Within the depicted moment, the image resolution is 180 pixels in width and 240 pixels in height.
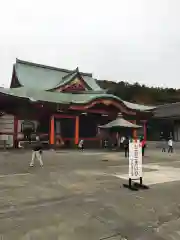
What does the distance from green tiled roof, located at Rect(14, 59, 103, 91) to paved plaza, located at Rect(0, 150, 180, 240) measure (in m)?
20.8

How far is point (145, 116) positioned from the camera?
27734 millimetres

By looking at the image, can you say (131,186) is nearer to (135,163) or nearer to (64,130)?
(135,163)

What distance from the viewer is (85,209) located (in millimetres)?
5641

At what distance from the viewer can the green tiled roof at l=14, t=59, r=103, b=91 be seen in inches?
1166

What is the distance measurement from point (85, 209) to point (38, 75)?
1083 inches

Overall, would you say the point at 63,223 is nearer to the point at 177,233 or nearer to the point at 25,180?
the point at 177,233

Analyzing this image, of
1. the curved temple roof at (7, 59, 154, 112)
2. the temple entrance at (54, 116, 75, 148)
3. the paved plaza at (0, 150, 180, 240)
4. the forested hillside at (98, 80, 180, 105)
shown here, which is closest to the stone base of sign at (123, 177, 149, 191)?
the paved plaza at (0, 150, 180, 240)

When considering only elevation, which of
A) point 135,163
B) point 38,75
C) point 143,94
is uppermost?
point 143,94

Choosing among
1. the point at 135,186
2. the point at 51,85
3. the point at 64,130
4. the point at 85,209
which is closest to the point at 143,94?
the point at 51,85

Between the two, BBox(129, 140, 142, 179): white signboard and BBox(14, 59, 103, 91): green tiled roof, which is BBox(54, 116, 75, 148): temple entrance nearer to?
BBox(14, 59, 103, 91): green tiled roof

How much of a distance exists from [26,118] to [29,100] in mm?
3645

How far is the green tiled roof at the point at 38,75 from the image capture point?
1166 inches

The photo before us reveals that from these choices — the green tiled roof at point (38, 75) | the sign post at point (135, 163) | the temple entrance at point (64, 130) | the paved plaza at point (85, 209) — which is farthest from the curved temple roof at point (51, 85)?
the sign post at point (135, 163)

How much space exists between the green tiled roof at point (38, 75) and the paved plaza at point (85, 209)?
20.8m
